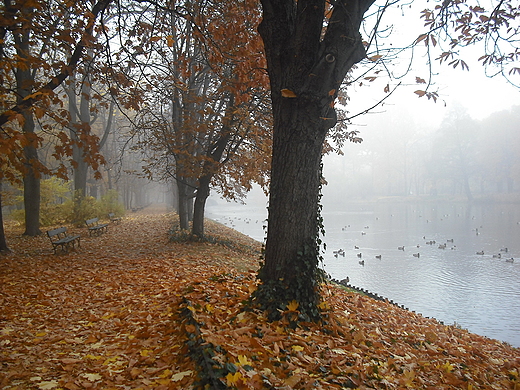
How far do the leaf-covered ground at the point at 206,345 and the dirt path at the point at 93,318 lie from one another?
0.05 feet

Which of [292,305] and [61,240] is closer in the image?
[292,305]

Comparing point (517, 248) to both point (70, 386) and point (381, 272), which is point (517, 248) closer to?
point (381, 272)

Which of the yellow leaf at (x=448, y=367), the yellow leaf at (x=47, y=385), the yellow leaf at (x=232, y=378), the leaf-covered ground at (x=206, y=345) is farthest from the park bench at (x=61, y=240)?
the yellow leaf at (x=448, y=367)

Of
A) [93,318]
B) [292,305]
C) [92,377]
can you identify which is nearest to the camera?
[92,377]

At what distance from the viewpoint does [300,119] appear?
391 centimetres

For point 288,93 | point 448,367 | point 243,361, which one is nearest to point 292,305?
point 243,361

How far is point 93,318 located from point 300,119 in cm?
364

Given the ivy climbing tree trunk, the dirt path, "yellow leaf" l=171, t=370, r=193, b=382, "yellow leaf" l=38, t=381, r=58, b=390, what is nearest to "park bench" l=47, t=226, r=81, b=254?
the dirt path

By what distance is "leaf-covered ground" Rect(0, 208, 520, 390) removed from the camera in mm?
2824

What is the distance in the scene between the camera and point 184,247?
10453mm

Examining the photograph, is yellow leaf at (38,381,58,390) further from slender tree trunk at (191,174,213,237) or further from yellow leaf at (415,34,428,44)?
slender tree trunk at (191,174,213,237)

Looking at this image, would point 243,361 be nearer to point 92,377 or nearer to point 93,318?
point 92,377

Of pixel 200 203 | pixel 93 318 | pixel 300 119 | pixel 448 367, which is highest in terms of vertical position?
pixel 300 119

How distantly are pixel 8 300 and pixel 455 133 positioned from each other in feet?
183
